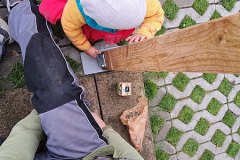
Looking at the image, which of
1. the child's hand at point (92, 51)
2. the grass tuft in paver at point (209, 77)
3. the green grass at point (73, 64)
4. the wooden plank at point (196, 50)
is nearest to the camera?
the wooden plank at point (196, 50)

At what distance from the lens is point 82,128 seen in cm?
199

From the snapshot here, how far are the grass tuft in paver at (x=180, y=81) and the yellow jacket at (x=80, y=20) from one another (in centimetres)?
90

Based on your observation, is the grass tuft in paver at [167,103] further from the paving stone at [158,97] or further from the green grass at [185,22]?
the green grass at [185,22]

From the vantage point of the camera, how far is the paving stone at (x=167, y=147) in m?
2.98

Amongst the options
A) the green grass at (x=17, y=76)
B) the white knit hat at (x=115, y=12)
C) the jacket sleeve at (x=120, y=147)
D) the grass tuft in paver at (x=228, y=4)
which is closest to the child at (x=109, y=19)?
the white knit hat at (x=115, y=12)

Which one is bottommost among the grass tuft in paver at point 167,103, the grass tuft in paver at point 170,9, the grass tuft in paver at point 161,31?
the grass tuft in paver at point 167,103

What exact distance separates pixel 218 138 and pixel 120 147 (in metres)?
1.45

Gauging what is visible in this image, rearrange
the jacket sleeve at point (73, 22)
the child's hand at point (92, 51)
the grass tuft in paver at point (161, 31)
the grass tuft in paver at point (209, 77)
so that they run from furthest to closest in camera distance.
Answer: the grass tuft in paver at point (209, 77) → the grass tuft in paver at point (161, 31) → the child's hand at point (92, 51) → the jacket sleeve at point (73, 22)

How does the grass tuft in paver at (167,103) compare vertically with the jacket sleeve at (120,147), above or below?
below

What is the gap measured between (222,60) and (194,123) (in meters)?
1.97

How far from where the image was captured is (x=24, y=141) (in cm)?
201

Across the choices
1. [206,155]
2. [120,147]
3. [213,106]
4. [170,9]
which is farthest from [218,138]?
[120,147]

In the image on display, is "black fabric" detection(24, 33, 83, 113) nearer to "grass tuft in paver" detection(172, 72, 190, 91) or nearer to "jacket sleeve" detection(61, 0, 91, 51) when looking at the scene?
"jacket sleeve" detection(61, 0, 91, 51)

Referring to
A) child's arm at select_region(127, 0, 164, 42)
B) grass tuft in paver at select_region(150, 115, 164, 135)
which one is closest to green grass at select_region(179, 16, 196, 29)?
grass tuft in paver at select_region(150, 115, 164, 135)
